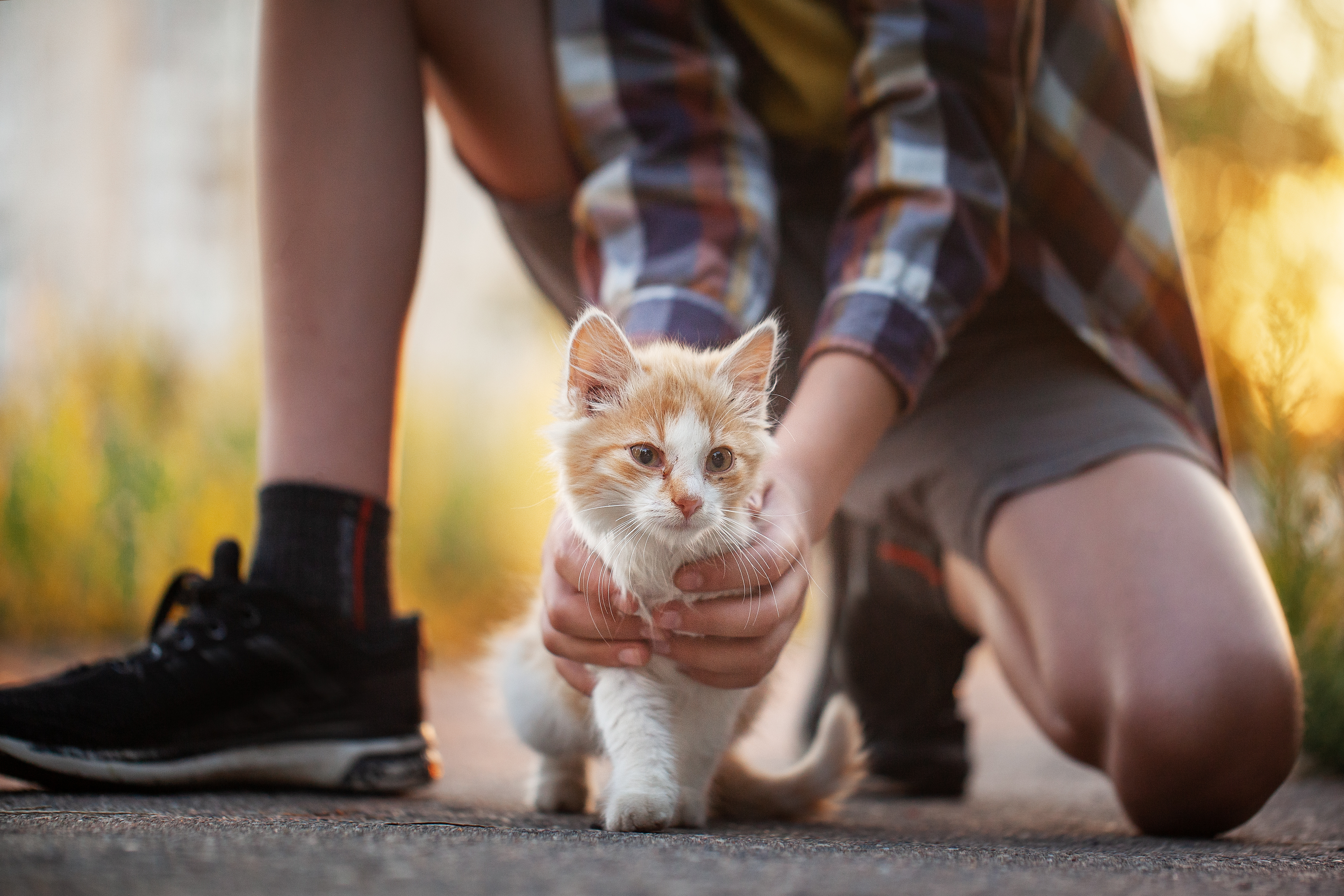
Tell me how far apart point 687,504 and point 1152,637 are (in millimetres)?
700

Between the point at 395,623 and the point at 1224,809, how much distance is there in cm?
109

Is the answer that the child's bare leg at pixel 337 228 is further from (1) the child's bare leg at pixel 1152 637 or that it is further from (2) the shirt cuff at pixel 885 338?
(1) the child's bare leg at pixel 1152 637

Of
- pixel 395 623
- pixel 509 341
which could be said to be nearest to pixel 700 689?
pixel 395 623

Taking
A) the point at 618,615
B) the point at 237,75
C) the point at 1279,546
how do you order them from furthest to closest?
the point at 237,75, the point at 1279,546, the point at 618,615

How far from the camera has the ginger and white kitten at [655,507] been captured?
40.7 inches

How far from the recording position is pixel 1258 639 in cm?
124

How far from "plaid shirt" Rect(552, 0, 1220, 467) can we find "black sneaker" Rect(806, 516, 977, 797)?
42 cm

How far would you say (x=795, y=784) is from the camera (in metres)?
1.28

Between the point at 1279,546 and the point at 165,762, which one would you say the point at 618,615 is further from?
the point at 1279,546

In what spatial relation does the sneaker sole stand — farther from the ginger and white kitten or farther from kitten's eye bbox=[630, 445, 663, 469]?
kitten's eye bbox=[630, 445, 663, 469]

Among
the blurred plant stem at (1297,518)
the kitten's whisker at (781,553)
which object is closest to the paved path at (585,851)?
the kitten's whisker at (781,553)

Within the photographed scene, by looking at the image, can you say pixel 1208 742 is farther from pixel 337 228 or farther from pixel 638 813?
pixel 337 228

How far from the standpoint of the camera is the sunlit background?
2453mm

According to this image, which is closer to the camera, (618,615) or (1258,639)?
(618,615)
